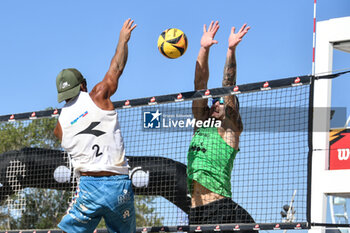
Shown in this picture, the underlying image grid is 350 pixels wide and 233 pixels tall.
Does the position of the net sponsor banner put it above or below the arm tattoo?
below

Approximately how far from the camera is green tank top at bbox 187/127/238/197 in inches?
266

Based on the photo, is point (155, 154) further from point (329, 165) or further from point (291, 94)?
point (329, 165)

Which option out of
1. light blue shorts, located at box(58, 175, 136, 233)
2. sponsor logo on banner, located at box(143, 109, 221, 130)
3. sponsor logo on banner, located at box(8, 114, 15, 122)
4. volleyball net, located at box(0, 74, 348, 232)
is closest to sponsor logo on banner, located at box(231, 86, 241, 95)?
volleyball net, located at box(0, 74, 348, 232)

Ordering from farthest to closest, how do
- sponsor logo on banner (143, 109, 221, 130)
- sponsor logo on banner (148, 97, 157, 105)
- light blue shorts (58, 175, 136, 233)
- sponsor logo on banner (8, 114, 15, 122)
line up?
sponsor logo on banner (8, 114, 15, 122)
sponsor logo on banner (143, 109, 221, 130)
sponsor logo on banner (148, 97, 157, 105)
light blue shorts (58, 175, 136, 233)

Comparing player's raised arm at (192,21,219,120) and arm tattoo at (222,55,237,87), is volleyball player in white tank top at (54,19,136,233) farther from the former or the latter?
arm tattoo at (222,55,237,87)

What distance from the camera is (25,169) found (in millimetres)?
9141

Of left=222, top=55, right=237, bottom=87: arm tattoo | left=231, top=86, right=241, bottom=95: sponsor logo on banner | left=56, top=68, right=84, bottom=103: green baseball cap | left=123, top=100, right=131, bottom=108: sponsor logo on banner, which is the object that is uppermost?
left=222, top=55, right=237, bottom=87: arm tattoo

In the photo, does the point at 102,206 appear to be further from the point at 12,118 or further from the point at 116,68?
the point at 12,118

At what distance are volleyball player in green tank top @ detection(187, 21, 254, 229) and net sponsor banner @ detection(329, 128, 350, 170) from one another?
3522 mm

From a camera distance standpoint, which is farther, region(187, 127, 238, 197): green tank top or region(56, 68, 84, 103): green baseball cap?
region(187, 127, 238, 197): green tank top

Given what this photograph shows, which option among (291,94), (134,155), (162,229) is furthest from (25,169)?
(291,94)

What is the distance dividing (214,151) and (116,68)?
1497mm

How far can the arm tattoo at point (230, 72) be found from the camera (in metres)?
7.06

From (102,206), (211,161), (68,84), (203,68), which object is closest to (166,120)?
(203,68)
